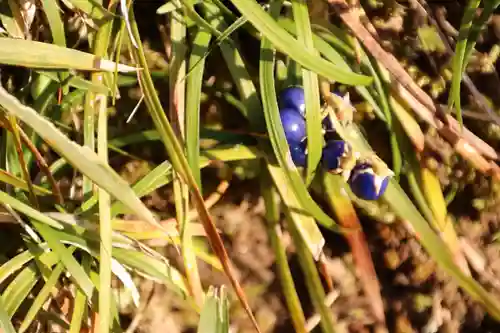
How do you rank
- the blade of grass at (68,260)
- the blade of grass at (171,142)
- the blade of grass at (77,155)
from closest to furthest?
the blade of grass at (77,155) → the blade of grass at (171,142) → the blade of grass at (68,260)

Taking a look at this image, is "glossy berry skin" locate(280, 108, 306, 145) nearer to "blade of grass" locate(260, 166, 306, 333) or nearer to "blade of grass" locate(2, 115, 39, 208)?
"blade of grass" locate(260, 166, 306, 333)

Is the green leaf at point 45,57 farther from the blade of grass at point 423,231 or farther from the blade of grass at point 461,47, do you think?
the blade of grass at point 461,47

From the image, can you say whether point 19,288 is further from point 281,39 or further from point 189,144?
point 281,39

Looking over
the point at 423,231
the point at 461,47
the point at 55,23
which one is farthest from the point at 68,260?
the point at 461,47

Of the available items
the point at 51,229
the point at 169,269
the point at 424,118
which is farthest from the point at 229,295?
the point at 424,118

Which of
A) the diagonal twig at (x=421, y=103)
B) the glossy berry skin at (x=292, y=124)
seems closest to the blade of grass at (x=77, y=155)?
the glossy berry skin at (x=292, y=124)

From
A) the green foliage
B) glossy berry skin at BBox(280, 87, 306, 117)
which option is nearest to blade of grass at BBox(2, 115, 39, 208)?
the green foliage
